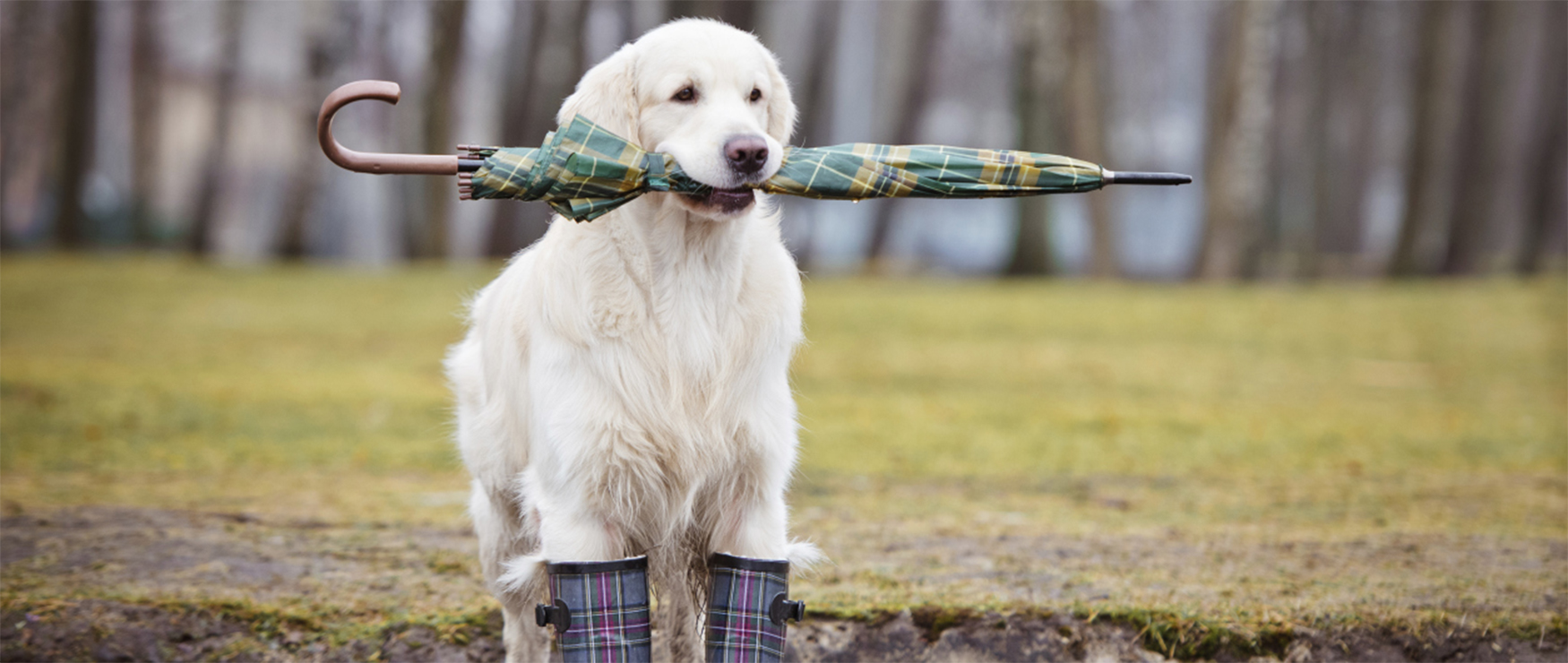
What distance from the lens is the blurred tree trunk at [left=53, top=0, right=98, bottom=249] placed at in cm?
2175

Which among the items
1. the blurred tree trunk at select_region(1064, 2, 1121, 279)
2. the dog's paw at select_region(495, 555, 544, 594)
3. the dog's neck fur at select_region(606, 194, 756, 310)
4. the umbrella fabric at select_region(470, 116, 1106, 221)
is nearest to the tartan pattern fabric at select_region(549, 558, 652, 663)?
the dog's paw at select_region(495, 555, 544, 594)

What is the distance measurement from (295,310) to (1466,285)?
1515 cm

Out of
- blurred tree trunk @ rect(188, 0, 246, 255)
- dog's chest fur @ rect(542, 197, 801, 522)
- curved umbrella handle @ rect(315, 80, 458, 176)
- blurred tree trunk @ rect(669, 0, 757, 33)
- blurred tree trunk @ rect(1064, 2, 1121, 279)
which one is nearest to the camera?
curved umbrella handle @ rect(315, 80, 458, 176)

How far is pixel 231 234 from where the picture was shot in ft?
145

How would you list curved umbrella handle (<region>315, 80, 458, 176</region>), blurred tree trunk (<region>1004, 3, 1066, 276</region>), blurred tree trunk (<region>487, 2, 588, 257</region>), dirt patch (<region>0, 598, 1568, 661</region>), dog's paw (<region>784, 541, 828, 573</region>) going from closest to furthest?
curved umbrella handle (<region>315, 80, 458, 176</region>)
dog's paw (<region>784, 541, 828, 573</region>)
dirt patch (<region>0, 598, 1568, 661</region>)
blurred tree trunk (<region>1004, 3, 1066, 276</region>)
blurred tree trunk (<region>487, 2, 588, 257</region>)

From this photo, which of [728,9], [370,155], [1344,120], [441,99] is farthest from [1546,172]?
[370,155]

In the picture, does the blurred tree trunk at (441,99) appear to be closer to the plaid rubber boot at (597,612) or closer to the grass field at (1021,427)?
the grass field at (1021,427)

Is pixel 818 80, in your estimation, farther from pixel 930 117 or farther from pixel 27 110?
pixel 27 110

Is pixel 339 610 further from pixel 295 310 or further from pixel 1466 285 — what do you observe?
pixel 1466 285

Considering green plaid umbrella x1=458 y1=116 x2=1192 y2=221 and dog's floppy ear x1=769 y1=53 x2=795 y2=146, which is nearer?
green plaid umbrella x1=458 y1=116 x2=1192 y2=221

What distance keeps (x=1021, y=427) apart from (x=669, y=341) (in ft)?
21.0

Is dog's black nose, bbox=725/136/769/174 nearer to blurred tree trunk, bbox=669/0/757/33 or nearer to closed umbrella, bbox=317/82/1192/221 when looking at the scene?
closed umbrella, bbox=317/82/1192/221

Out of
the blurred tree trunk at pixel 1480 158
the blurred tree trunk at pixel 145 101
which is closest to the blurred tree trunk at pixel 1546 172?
the blurred tree trunk at pixel 1480 158

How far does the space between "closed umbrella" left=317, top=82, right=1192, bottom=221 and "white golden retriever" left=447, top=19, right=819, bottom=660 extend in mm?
112
